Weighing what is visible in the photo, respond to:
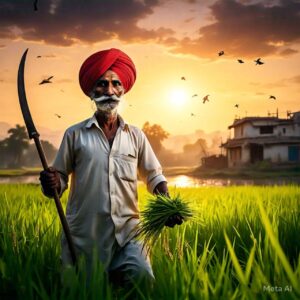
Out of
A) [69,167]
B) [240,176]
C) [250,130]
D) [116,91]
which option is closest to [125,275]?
[69,167]

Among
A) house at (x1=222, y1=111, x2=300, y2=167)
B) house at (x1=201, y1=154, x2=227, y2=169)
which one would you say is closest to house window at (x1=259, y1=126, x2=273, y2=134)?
house at (x1=222, y1=111, x2=300, y2=167)

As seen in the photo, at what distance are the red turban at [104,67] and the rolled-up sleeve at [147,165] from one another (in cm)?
41

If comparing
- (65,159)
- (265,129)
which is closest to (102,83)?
(65,159)

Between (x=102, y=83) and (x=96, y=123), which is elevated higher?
(x=102, y=83)

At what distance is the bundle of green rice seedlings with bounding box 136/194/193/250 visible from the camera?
235 cm

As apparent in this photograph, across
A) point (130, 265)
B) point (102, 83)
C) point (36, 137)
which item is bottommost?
point (130, 265)

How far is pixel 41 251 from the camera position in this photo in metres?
3.05

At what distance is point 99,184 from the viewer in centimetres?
272

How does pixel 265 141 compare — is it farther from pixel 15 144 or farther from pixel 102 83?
pixel 15 144

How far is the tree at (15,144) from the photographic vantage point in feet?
252

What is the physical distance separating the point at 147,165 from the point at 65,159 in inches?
20.3

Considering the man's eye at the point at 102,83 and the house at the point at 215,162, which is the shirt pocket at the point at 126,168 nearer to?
the man's eye at the point at 102,83

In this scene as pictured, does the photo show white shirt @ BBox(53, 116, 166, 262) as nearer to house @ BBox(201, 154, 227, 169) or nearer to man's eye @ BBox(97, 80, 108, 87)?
man's eye @ BBox(97, 80, 108, 87)

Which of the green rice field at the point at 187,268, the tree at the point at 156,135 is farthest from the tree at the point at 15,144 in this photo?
the green rice field at the point at 187,268
